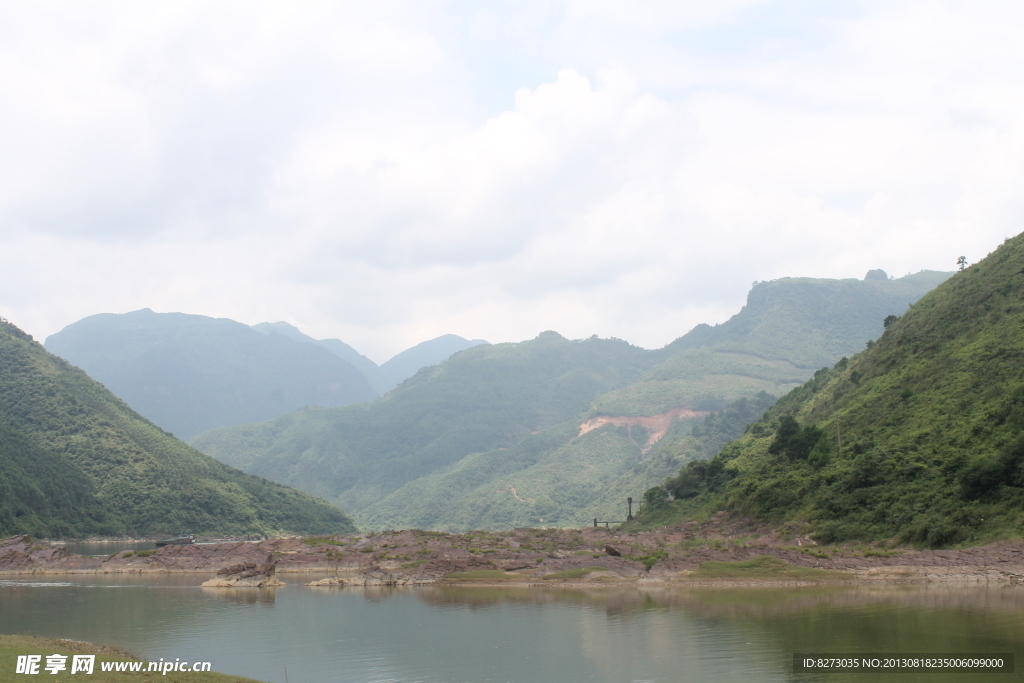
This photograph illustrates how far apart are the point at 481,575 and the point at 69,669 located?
3302 cm

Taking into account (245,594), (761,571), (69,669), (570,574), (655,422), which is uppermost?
(655,422)

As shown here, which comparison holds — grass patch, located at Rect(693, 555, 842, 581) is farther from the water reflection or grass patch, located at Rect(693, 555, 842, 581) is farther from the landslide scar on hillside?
the landslide scar on hillside

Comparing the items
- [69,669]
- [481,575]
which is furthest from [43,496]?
[69,669]

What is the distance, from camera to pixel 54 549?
6475cm

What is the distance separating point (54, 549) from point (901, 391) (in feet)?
219

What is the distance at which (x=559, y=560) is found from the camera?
2115 inches

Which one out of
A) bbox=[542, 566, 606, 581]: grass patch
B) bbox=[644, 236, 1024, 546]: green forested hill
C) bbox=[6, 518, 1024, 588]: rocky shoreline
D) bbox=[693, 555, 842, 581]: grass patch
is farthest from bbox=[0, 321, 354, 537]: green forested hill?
bbox=[693, 555, 842, 581]: grass patch

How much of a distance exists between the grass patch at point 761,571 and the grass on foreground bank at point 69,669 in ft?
99.2

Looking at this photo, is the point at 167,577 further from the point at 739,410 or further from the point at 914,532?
the point at 739,410

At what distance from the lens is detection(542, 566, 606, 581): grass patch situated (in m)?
49.8

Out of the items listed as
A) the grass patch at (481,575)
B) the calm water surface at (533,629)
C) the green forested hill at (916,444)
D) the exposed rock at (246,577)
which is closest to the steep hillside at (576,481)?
the green forested hill at (916,444)

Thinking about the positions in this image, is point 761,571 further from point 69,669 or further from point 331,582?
point 69,669

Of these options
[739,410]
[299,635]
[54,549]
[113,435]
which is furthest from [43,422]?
[739,410]

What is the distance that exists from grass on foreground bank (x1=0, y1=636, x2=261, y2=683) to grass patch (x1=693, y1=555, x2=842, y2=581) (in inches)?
1190
